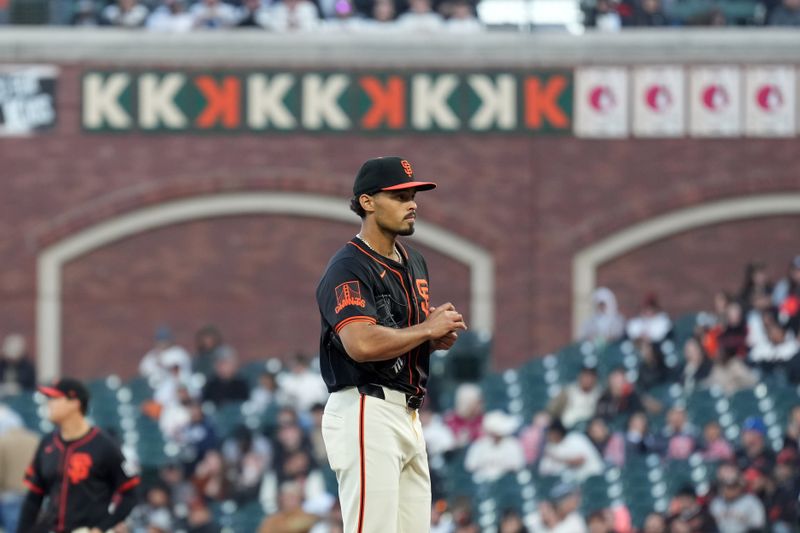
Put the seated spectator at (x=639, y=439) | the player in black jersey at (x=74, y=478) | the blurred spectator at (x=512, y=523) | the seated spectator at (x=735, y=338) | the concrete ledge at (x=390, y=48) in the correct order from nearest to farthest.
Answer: the player in black jersey at (x=74, y=478) < the blurred spectator at (x=512, y=523) < the seated spectator at (x=639, y=439) < the seated spectator at (x=735, y=338) < the concrete ledge at (x=390, y=48)

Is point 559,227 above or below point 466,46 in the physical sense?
below

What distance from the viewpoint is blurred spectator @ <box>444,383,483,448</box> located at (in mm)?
14625

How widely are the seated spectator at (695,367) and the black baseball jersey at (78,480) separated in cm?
764

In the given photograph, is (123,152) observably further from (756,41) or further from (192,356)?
(756,41)

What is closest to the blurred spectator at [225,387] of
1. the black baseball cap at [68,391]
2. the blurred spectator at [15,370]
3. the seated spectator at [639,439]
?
the blurred spectator at [15,370]

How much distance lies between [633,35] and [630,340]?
16.3 ft

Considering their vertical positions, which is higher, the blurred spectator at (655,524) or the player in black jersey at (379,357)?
the player in black jersey at (379,357)

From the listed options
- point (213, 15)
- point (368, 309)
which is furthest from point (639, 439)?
point (213, 15)

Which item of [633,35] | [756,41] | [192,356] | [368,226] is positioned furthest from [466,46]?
[368,226]

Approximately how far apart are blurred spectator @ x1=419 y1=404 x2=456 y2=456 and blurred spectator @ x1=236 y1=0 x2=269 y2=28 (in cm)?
703

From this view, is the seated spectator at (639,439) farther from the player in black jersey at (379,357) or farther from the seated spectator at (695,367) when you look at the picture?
the player in black jersey at (379,357)

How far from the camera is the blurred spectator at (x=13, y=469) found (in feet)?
39.5

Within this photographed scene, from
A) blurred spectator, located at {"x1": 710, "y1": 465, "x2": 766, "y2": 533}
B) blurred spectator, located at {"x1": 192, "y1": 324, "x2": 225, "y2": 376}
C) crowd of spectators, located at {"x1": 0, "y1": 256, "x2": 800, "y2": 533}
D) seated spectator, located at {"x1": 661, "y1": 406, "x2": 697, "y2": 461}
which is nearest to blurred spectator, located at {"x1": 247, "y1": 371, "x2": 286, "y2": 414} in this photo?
crowd of spectators, located at {"x1": 0, "y1": 256, "x2": 800, "y2": 533}

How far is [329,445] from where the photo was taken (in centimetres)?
592
